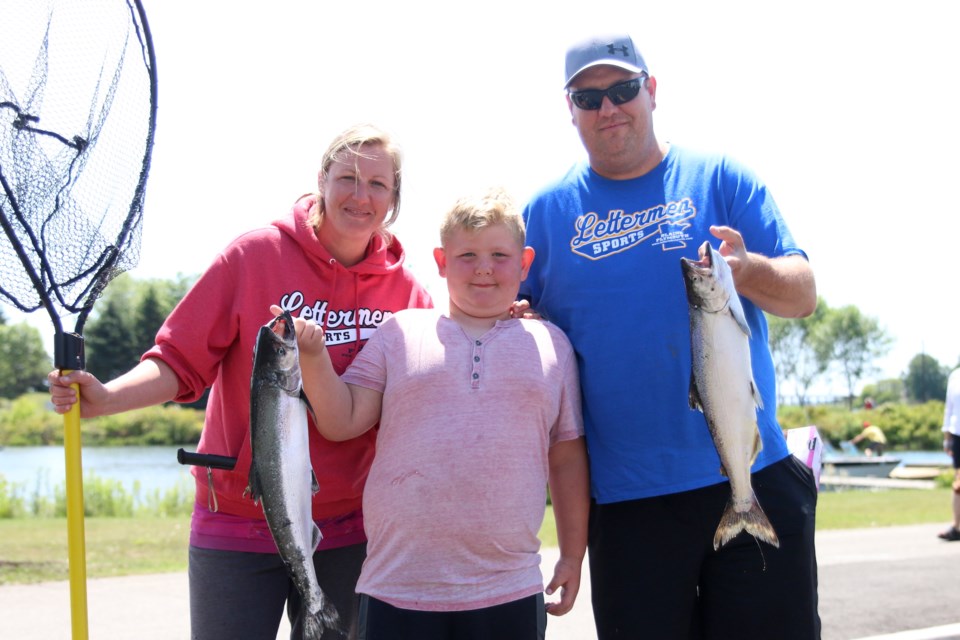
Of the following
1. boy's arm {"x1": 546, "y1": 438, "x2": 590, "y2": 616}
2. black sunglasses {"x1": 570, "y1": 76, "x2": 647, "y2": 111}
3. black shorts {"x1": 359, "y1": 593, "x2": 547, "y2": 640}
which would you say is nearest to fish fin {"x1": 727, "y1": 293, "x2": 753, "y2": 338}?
boy's arm {"x1": 546, "y1": 438, "x2": 590, "y2": 616}

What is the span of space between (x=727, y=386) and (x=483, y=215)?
104 cm

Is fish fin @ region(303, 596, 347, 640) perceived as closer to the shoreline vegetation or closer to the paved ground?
the shoreline vegetation

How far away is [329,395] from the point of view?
313cm

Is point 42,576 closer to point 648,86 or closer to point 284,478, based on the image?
point 284,478

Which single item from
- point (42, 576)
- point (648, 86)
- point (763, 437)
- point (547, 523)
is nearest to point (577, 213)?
point (648, 86)

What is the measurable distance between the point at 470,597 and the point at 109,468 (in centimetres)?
2705

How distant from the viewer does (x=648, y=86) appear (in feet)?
11.9

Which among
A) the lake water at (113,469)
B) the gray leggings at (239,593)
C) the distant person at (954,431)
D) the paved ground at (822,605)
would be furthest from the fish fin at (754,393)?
the lake water at (113,469)

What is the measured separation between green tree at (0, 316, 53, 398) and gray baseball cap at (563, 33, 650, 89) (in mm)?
64365

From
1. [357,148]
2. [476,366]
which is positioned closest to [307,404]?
[476,366]

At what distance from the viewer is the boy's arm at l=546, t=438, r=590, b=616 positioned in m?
3.35

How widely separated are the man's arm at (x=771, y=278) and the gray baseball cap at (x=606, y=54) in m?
0.80

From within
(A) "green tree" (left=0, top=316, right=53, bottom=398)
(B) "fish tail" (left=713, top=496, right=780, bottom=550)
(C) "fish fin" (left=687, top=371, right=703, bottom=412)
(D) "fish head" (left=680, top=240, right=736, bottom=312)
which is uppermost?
(A) "green tree" (left=0, top=316, right=53, bottom=398)

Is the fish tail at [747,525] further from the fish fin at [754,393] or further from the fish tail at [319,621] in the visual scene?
A: the fish tail at [319,621]
